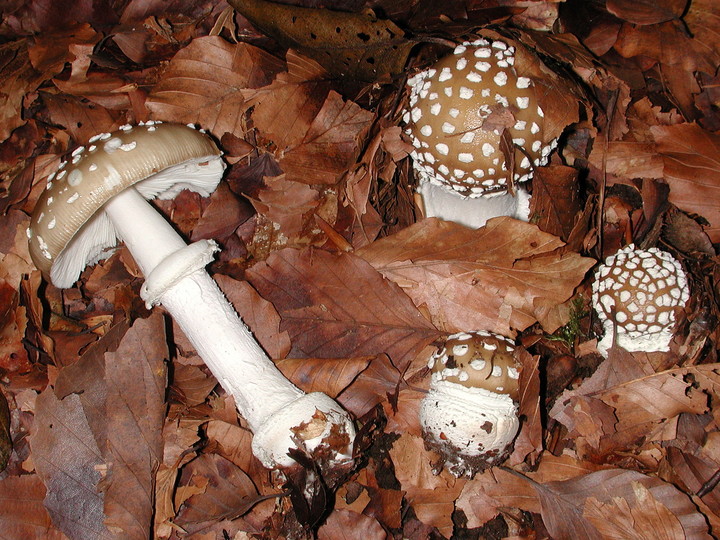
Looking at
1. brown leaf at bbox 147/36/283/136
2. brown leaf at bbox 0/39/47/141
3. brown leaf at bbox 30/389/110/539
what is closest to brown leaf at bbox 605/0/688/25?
brown leaf at bbox 147/36/283/136

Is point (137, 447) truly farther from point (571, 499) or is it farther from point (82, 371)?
point (571, 499)

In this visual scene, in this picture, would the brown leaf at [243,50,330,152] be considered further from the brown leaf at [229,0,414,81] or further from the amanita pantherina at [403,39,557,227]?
the amanita pantherina at [403,39,557,227]

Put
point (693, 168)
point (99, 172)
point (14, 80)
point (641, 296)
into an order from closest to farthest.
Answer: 1. point (99, 172)
2. point (641, 296)
3. point (693, 168)
4. point (14, 80)

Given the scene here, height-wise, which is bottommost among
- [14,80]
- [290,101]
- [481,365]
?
[481,365]

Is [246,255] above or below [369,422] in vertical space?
above

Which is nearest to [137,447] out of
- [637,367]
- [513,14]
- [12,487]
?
[12,487]

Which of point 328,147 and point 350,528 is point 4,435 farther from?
point 328,147

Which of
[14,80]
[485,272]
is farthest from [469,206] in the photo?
[14,80]

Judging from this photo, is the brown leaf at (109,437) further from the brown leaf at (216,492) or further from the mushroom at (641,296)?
the mushroom at (641,296)
